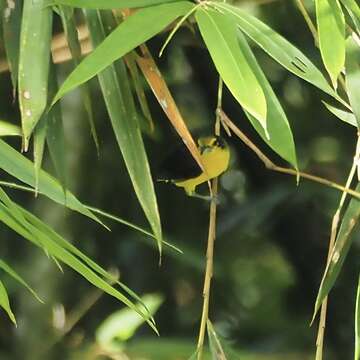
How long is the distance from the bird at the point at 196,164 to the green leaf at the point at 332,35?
162 millimetres

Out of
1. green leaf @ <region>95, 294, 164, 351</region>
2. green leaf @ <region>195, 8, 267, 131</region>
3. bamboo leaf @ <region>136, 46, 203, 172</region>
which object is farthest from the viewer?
green leaf @ <region>95, 294, 164, 351</region>

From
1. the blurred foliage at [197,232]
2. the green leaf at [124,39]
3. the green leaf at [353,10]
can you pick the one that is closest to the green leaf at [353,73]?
the green leaf at [353,10]

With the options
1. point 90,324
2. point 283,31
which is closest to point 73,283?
point 90,324

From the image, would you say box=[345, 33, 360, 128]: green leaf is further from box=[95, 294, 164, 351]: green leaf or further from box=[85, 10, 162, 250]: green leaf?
box=[95, 294, 164, 351]: green leaf

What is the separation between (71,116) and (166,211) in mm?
356

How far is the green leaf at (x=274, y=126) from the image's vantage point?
2.49ft

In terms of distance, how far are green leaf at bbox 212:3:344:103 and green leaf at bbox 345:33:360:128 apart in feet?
0.15

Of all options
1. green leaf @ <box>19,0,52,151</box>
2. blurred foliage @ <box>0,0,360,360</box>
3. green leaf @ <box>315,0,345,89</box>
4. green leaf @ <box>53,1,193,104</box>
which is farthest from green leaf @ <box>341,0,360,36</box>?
blurred foliage @ <box>0,0,360,360</box>

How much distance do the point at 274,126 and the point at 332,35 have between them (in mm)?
78

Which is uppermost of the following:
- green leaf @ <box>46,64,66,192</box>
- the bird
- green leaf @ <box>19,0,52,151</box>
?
green leaf @ <box>19,0,52,151</box>

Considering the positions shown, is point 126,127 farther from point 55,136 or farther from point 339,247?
point 339,247

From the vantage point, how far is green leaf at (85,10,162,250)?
0.85 m

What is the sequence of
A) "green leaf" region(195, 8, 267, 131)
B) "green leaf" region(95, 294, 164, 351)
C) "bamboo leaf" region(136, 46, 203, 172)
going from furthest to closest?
"green leaf" region(95, 294, 164, 351), "bamboo leaf" region(136, 46, 203, 172), "green leaf" region(195, 8, 267, 131)

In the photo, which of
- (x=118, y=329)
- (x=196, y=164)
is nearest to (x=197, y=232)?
(x=118, y=329)
